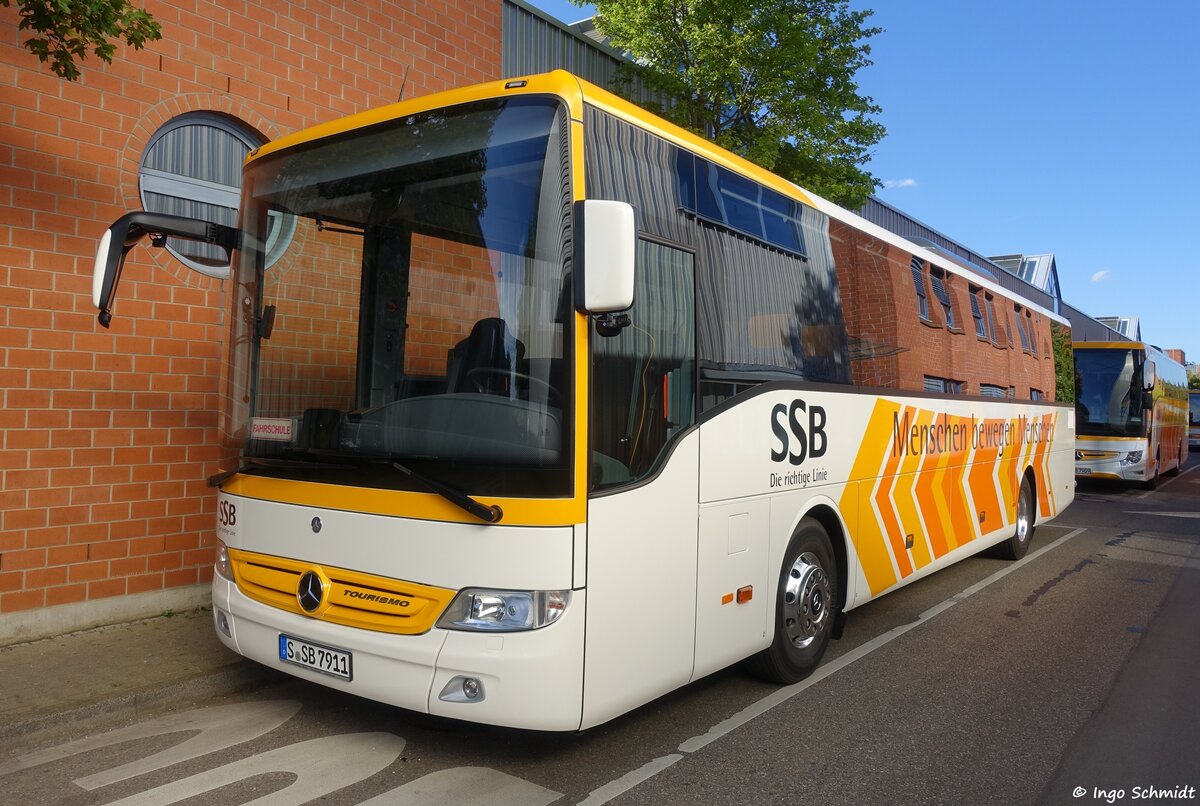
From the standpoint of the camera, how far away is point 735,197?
5109 mm

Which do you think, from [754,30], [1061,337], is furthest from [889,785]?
[1061,337]

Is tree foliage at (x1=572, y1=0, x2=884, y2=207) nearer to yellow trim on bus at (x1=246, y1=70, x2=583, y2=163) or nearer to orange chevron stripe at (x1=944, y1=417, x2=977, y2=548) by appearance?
orange chevron stripe at (x1=944, y1=417, x2=977, y2=548)

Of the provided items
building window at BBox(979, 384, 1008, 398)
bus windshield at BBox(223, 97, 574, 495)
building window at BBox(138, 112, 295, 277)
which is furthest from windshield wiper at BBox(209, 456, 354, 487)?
building window at BBox(979, 384, 1008, 398)

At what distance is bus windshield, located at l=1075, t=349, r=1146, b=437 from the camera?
19.3m

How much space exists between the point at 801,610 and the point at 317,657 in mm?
2857

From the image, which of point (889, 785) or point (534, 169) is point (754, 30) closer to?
point (534, 169)

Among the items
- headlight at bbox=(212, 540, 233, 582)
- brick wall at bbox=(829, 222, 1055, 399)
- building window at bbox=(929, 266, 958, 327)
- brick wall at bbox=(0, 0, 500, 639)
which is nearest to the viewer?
headlight at bbox=(212, 540, 233, 582)

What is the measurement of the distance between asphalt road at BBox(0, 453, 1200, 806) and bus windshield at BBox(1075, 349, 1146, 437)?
1444 cm

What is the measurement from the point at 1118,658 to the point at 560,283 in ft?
16.4

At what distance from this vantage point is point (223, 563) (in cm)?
483

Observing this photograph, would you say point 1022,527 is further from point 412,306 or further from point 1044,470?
point 412,306

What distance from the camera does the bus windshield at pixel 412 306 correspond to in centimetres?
377

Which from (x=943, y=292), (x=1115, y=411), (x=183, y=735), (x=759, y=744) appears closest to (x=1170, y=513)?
(x=1115, y=411)

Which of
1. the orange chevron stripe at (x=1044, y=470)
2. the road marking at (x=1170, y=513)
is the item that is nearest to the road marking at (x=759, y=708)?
the orange chevron stripe at (x=1044, y=470)
